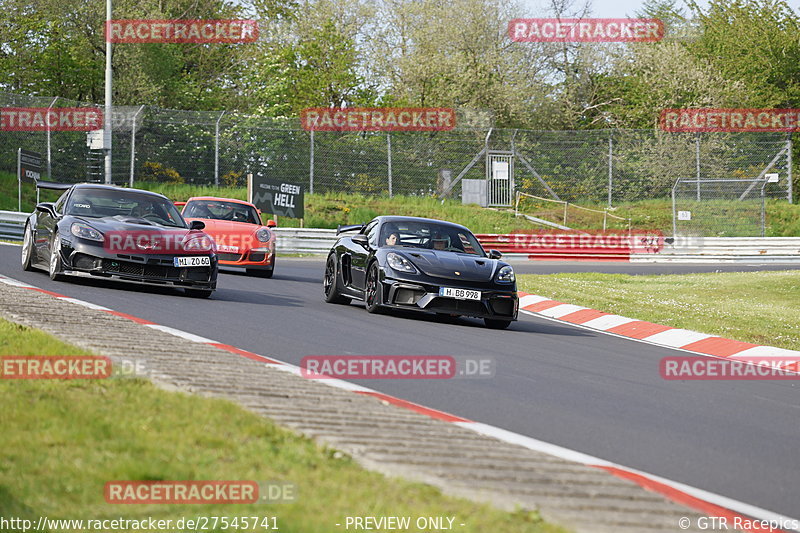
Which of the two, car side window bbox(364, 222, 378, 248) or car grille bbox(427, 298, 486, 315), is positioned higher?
car side window bbox(364, 222, 378, 248)

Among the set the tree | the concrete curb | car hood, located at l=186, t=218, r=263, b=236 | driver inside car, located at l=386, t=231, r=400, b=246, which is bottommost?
the concrete curb

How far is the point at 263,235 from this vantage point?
19062mm

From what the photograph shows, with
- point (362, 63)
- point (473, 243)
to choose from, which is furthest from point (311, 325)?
point (362, 63)

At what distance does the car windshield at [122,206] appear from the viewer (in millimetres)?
14094

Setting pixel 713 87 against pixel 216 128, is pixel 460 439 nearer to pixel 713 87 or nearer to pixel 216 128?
pixel 216 128

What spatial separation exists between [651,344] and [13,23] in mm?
36675

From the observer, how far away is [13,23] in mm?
42750

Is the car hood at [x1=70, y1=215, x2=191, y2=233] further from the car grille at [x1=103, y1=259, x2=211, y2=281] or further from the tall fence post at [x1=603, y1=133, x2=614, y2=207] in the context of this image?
the tall fence post at [x1=603, y1=133, x2=614, y2=207]

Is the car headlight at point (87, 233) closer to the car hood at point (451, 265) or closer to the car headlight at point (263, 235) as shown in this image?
the car hood at point (451, 265)

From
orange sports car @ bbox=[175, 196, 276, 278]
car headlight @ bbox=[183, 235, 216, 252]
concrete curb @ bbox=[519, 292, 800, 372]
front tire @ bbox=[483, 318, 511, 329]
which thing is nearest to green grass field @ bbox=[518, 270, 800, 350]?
concrete curb @ bbox=[519, 292, 800, 372]

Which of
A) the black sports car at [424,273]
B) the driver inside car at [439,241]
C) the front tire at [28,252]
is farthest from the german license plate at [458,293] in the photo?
the front tire at [28,252]

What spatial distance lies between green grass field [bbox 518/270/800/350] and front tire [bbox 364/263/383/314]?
175 inches

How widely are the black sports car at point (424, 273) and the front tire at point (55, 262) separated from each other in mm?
3557

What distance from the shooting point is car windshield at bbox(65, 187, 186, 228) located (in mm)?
14094
